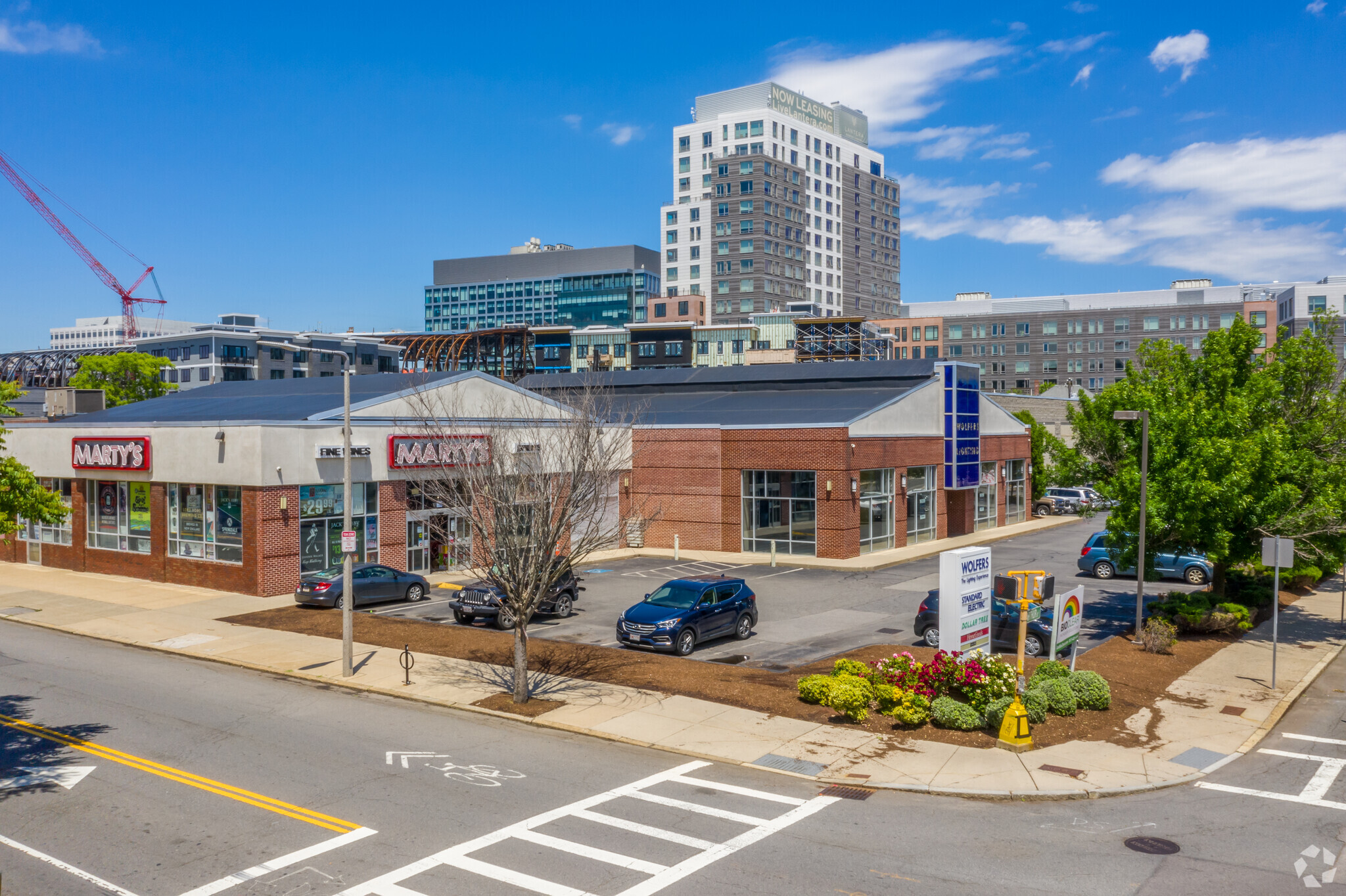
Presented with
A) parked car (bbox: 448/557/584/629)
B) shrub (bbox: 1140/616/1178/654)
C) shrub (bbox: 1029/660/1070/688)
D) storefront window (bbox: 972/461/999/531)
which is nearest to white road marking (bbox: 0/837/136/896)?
parked car (bbox: 448/557/584/629)

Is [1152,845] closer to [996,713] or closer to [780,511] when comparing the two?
[996,713]

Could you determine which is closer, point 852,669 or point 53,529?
point 852,669

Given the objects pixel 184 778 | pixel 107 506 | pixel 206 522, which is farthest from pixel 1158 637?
pixel 107 506

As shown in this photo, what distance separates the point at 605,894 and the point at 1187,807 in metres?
8.61

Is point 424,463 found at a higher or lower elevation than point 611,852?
higher

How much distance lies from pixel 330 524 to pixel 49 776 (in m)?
19.9

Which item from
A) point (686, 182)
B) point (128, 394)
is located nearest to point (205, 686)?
point (128, 394)

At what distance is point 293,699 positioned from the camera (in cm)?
1966

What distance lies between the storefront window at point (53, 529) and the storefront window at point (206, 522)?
281 inches

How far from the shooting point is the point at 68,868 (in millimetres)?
11078

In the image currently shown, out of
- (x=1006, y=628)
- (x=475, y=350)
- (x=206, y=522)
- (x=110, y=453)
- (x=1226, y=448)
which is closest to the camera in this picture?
(x=1226, y=448)

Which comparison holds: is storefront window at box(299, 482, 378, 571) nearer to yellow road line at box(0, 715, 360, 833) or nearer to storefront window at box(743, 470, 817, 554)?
yellow road line at box(0, 715, 360, 833)

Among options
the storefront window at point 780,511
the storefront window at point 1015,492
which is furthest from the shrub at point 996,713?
the storefront window at point 1015,492

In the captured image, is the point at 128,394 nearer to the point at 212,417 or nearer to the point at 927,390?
the point at 212,417
